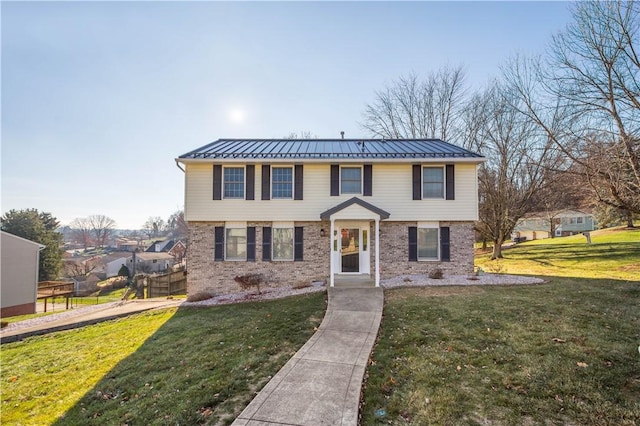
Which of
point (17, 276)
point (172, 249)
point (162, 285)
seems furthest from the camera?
point (172, 249)

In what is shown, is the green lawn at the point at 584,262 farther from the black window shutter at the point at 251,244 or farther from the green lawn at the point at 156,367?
the green lawn at the point at 156,367

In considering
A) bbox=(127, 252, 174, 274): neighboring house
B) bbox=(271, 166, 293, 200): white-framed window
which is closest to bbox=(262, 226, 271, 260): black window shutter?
bbox=(271, 166, 293, 200): white-framed window

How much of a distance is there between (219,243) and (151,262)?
1532 inches

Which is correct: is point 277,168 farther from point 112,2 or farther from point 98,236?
point 98,236

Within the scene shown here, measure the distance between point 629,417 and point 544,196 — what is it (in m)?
25.3

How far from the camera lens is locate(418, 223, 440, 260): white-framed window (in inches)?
498

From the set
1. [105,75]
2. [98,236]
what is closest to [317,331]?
[105,75]

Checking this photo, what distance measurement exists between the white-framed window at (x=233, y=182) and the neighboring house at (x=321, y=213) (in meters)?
0.04

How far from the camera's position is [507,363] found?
16.4ft

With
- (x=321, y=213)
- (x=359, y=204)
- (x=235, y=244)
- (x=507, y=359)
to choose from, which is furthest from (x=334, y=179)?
(x=507, y=359)

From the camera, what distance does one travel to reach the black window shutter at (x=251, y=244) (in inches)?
491

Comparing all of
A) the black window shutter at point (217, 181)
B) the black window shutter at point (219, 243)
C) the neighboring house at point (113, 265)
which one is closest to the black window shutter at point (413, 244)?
the black window shutter at point (219, 243)

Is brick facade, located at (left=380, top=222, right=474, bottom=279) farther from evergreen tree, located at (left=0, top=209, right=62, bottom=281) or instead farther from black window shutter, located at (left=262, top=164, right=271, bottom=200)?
evergreen tree, located at (left=0, top=209, right=62, bottom=281)

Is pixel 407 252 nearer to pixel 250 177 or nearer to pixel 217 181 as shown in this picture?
pixel 250 177
